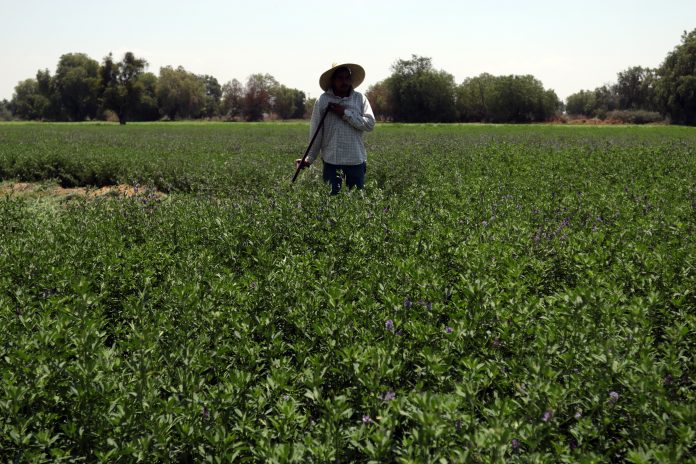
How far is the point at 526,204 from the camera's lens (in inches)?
296

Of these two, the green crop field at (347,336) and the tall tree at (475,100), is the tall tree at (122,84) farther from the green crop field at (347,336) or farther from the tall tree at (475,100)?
the green crop field at (347,336)

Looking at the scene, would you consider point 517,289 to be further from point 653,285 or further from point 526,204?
point 526,204

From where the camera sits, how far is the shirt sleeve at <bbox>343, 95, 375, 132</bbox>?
7.29 metres

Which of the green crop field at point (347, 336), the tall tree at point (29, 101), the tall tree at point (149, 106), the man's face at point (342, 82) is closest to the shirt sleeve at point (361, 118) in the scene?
the man's face at point (342, 82)

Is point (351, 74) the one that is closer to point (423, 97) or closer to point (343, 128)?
point (343, 128)

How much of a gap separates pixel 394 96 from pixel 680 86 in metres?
43.0

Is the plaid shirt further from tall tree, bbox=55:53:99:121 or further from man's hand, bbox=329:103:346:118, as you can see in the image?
tall tree, bbox=55:53:99:121

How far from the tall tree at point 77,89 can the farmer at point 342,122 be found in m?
101

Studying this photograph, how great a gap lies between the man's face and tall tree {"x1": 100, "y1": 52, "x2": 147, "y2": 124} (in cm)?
7858

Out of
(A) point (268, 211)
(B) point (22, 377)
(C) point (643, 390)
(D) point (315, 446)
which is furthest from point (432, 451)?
(A) point (268, 211)

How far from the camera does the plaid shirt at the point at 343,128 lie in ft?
24.6

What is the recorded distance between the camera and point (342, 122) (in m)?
7.56

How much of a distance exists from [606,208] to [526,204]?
1021mm

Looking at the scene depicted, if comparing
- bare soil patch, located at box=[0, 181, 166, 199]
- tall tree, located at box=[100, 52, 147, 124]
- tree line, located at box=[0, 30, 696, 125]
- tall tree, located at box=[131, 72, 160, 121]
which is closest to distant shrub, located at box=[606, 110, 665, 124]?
tree line, located at box=[0, 30, 696, 125]
